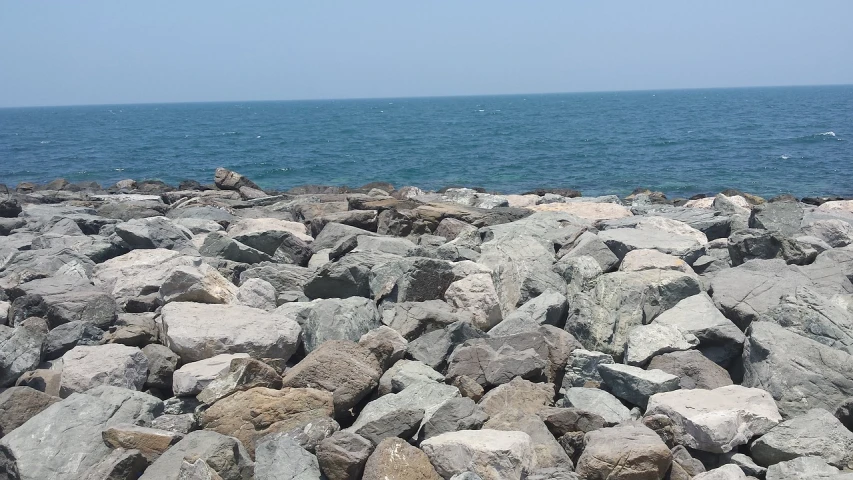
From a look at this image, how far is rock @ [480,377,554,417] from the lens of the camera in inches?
202

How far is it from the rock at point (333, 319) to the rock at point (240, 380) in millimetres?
1031

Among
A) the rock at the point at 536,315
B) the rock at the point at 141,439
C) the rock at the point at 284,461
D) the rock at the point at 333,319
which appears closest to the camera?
the rock at the point at 284,461

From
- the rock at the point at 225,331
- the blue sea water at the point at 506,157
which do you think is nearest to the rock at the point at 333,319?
the rock at the point at 225,331

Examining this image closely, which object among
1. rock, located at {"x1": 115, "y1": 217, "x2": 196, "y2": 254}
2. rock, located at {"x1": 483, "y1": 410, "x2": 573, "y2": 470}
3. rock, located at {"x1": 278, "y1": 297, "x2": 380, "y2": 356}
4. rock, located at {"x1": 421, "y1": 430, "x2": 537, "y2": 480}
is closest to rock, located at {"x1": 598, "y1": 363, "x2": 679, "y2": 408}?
rock, located at {"x1": 483, "y1": 410, "x2": 573, "y2": 470}

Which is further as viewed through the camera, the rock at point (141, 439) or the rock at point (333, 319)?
the rock at point (333, 319)

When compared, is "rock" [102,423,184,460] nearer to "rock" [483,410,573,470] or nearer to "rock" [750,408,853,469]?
"rock" [483,410,573,470]

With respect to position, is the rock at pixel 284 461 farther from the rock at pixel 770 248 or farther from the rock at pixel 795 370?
the rock at pixel 770 248

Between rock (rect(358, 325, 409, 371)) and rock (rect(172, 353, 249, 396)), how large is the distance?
1.05 metres

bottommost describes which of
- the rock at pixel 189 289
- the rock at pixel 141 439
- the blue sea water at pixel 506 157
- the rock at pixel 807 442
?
the blue sea water at pixel 506 157

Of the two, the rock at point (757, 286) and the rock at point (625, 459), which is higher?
the rock at point (757, 286)

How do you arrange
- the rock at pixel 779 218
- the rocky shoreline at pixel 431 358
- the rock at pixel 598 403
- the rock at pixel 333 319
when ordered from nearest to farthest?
the rocky shoreline at pixel 431 358 < the rock at pixel 598 403 < the rock at pixel 333 319 < the rock at pixel 779 218

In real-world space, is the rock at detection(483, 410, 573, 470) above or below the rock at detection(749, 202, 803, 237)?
below

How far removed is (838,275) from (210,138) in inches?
2088

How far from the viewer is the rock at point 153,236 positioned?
9311 millimetres
